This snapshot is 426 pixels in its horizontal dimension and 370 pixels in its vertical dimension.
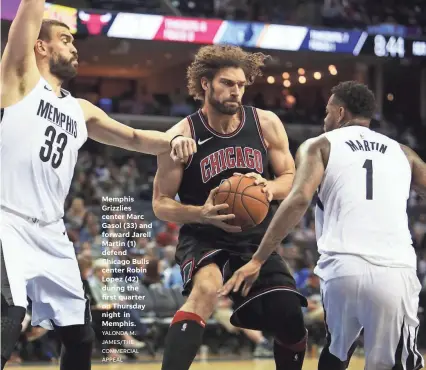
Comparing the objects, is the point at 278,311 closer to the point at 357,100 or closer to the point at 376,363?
the point at 376,363

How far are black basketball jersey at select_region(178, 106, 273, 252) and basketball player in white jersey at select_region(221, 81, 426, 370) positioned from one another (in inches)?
21.5

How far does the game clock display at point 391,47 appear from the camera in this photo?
1803 centimetres

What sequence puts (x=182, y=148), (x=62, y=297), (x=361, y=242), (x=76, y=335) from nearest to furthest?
1. (x=361, y=242)
2. (x=62, y=297)
3. (x=76, y=335)
4. (x=182, y=148)

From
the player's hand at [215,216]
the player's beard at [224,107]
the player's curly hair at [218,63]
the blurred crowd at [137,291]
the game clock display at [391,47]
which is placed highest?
the game clock display at [391,47]

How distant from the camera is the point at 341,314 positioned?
14.3 feet

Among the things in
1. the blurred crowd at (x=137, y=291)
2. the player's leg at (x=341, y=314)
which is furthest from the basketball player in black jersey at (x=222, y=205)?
the blurred crowd at (x=137, y=291)

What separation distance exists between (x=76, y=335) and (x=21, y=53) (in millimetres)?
1499

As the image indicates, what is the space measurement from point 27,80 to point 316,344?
23.8ft

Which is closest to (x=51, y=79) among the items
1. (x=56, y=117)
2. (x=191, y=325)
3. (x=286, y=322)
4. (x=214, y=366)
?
(x=56, y=117)

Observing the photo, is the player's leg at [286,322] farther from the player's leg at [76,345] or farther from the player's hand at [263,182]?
the player's leg at [76,345]

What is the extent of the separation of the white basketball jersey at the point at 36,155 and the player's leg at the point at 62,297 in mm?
136

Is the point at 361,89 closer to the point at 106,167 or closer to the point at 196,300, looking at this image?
the point at 196,300

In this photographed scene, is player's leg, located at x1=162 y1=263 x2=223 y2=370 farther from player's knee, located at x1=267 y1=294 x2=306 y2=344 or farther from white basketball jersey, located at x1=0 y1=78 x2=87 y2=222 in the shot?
white basketball jersey, located at x1=0 y1=78 x2=87 y2=222

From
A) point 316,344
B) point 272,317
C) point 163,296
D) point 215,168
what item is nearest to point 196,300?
point 272,317
